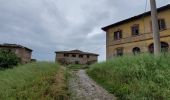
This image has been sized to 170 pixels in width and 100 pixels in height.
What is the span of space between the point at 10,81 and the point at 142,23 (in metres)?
17.8

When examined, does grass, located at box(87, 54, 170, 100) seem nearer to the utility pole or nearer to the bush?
the utility pole

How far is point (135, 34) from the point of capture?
23297mm

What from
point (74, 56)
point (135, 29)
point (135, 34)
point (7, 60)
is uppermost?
point (135, 29)

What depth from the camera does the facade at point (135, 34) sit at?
20.0 metres

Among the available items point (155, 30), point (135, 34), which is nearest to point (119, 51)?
point (135, 34)

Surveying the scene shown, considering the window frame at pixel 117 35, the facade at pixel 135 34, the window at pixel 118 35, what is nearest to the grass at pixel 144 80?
the facade at pixel 135 34

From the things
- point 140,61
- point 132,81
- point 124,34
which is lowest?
point 132,81

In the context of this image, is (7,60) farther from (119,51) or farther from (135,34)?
(135,34)

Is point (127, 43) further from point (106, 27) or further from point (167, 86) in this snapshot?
point (167, 86)

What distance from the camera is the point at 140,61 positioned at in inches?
391

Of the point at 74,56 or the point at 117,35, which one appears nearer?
the point at 117,35

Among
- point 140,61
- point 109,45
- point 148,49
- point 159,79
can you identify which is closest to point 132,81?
point 159,79

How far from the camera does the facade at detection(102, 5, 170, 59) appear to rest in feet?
65.6

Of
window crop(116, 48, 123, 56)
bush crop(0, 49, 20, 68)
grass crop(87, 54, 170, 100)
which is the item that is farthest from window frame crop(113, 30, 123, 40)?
grass crop(87, 54, 170, 100)
